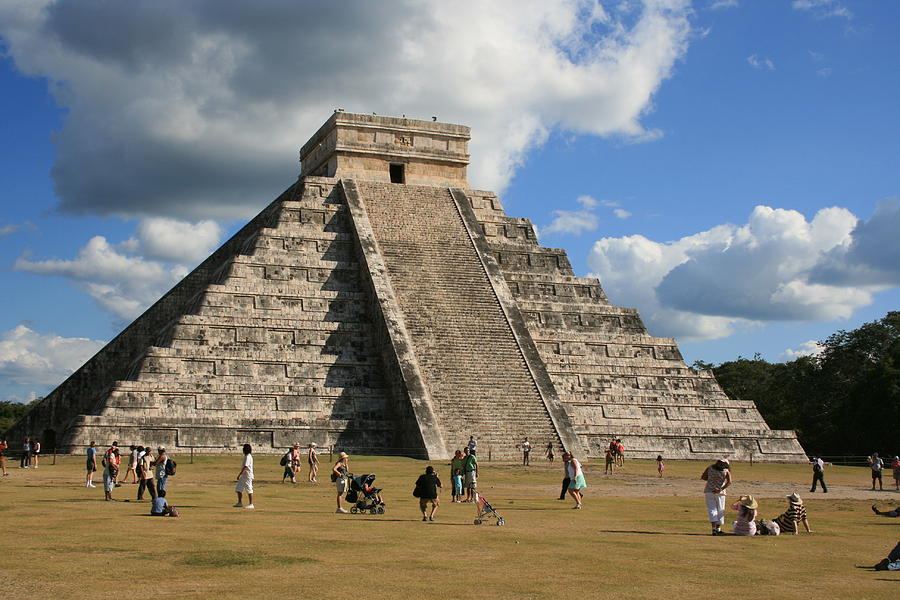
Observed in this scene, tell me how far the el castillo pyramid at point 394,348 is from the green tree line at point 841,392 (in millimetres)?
10535

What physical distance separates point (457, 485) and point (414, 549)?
22.0 feet

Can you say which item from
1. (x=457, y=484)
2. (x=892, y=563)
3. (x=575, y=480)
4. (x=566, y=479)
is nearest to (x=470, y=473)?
(x=457, y=484)

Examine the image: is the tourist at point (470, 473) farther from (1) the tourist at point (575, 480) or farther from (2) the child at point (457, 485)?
(1) the tourist at point (575, 480)

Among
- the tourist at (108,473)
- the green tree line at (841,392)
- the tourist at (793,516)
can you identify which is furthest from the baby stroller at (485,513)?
the green tree line at (841,392)

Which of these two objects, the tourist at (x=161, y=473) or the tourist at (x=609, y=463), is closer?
the tourist at (x=161, y=473)

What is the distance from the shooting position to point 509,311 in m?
31.4

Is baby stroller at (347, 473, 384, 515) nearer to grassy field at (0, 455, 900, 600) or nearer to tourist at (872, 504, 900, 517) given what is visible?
grassy field at (0, 455, 900, 600)

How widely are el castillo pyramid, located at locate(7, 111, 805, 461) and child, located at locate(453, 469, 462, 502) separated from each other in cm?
705

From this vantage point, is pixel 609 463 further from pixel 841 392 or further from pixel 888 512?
pixel 841 392

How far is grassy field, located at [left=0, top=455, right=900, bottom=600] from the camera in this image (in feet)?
30.1

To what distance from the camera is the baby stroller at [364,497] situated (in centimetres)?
1543

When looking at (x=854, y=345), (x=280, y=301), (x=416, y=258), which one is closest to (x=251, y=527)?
(x=280, y=301)

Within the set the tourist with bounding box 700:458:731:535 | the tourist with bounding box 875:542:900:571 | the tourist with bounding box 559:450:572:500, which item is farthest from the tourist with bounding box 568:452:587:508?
the tourist with bounding box 875:542:900:571

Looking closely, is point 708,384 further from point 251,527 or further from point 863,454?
point 251,527
